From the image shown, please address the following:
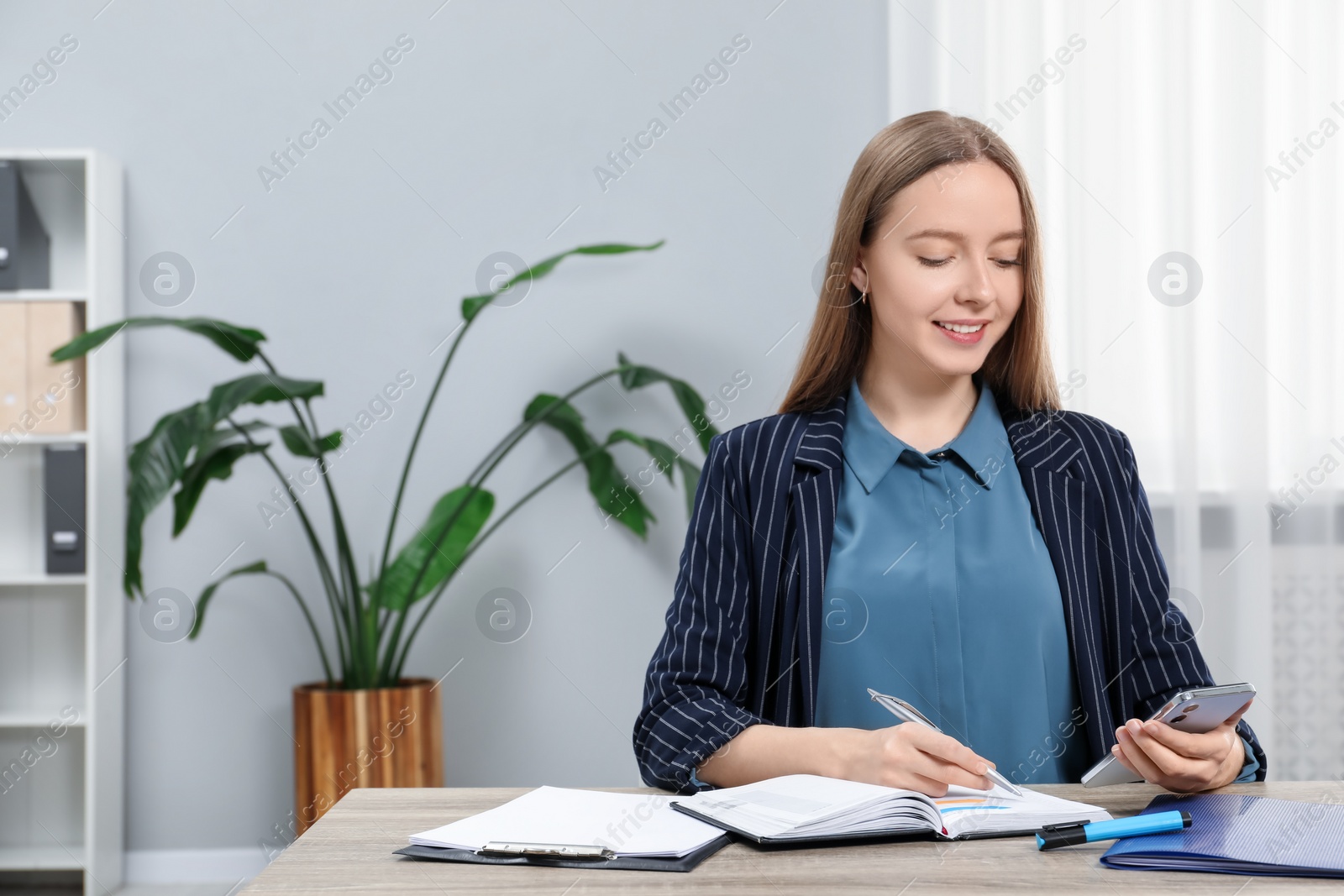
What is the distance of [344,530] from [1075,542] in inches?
67.8

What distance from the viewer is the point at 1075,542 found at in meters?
1.24

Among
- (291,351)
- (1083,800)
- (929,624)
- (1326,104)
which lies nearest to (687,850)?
(1083,800)

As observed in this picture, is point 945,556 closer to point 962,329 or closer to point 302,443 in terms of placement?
point 962,329

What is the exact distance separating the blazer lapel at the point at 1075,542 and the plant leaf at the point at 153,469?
163 cm

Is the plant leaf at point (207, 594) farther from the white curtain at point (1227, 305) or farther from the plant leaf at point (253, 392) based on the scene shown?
the white curtain at point (1227, 305)

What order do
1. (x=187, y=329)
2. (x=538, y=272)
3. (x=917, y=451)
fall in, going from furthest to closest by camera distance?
(x=538, y=272) < (x=187, y=329) < (x=917, y=451)

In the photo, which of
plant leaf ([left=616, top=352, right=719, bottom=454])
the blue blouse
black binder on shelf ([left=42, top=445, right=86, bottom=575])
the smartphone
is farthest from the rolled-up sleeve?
black binder on shelf ([left=42, top=445, right=86, bottom=575])

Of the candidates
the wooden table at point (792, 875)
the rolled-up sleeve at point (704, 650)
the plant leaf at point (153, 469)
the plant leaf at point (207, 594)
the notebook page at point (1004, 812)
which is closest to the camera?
the wooden table at point (792, 875)

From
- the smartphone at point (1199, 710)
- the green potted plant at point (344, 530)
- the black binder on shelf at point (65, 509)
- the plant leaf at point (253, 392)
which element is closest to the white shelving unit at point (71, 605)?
the black binder on shelf at point (65, 509)

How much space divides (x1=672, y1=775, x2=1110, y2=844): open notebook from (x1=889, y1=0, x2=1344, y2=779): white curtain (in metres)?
1.86

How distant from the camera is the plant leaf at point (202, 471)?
2.25m

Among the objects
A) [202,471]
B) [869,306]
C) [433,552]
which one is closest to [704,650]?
[869,306]

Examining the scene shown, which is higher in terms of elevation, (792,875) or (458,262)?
(458,262)

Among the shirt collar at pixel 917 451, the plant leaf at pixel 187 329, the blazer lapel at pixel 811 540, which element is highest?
the plant leaf at pixel 187 329
